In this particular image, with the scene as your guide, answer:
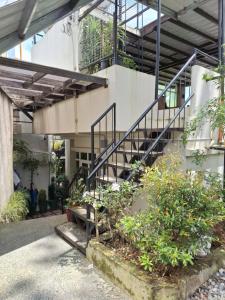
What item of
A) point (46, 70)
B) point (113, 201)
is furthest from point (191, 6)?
point (113, 201)

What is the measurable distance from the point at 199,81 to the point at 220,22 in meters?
1.41

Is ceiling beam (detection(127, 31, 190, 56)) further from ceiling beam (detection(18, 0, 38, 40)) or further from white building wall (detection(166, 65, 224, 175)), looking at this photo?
ceiling beam (detection(18, 0, 38, 40))

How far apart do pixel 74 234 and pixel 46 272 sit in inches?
35.2

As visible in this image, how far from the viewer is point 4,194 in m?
5.21

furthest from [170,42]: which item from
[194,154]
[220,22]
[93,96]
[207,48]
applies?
[194,154]

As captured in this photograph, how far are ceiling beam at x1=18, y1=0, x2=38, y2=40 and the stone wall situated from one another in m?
2.45

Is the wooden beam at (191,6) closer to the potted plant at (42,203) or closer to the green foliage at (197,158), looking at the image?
the green foliage at (197,158)

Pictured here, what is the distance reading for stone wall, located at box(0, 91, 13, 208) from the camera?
5.05 m

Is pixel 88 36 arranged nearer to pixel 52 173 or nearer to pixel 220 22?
pixel 220 22

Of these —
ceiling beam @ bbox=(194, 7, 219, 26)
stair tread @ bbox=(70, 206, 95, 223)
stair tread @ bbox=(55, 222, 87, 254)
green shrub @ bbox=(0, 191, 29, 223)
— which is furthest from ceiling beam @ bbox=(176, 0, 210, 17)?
green shrub @ bbox=(0, 191, 29, 223)

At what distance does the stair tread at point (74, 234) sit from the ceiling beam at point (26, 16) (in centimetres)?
292

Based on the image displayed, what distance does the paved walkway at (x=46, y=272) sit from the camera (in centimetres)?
260

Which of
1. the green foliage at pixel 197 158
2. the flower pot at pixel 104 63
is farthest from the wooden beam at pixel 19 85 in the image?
the green foliage at pixel 197 158

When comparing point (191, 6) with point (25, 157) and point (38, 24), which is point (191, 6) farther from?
point (25, 157)
